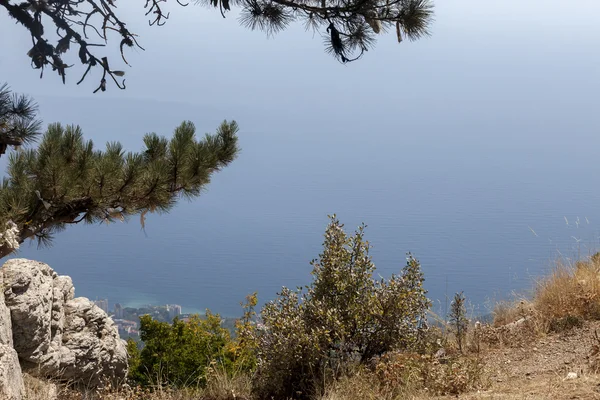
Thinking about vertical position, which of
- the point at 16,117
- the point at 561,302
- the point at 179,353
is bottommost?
the point at 179,353

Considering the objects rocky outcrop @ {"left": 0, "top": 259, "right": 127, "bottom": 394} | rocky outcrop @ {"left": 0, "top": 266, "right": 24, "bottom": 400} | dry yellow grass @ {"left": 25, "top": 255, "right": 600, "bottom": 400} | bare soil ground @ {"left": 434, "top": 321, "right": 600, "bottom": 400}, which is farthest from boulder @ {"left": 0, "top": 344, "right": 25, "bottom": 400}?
bare soil ground @ {"left": 434, "top": 321, "right": 600, "bottom": 400}

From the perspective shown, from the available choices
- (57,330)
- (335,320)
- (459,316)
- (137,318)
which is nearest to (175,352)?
(57,330)

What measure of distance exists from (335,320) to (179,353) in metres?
2.22

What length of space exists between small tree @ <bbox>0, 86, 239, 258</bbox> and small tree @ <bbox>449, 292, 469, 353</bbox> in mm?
3692

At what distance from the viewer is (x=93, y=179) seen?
730 centimetres

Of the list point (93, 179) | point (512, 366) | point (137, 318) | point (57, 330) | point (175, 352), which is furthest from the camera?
point (137, 318)

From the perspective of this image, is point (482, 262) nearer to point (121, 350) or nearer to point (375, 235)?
point (375, 235)

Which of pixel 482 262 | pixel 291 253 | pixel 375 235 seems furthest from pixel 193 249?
pixel 482 262

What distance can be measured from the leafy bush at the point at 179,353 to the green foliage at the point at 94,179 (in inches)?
69.2

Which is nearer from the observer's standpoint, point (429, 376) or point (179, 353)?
point (429, 376)

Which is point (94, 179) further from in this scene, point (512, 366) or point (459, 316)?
point (512, 366)

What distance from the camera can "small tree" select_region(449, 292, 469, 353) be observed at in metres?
5.33

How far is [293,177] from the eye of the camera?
19838cm

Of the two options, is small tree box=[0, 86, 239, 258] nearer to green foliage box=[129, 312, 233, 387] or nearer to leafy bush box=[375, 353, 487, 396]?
green foliage box=[129, 312, 233, 387]
